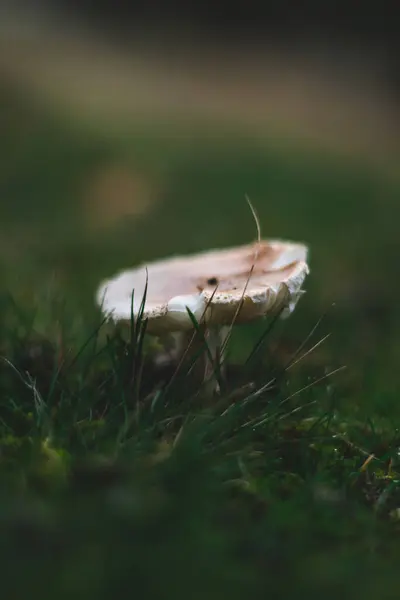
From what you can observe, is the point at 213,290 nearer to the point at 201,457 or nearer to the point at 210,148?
the point at 201,457

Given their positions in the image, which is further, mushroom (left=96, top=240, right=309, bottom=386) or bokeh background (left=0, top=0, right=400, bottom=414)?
bokeh background (left=0, top=0, right=400, bottom=414)

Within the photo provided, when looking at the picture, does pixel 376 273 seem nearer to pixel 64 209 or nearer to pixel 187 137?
pixel 64 209

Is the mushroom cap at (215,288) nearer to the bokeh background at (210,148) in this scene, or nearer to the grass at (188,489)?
the grass at (188,489)

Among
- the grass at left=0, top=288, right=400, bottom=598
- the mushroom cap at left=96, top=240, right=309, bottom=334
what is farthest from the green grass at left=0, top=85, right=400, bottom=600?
the mushroom cap at left=96, top=240, right=309, bottom=334

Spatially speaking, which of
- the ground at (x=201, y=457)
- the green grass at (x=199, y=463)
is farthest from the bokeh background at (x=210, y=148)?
the green grass at (x=199, y=463)

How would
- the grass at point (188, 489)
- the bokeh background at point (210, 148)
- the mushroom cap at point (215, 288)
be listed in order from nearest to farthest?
the grass at point (188, 489) → the mushroom cap at point (215, 288) → the bokeh background at point (210, 148)

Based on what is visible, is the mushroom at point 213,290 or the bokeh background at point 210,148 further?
the bokeh background at point 210,148

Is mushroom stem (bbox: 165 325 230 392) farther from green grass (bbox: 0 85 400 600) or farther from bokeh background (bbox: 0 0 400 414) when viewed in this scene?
bokeh background (bbox: 0 0 400 414)

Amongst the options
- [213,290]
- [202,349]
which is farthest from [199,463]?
[213,290]

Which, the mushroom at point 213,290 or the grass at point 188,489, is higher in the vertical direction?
the mushroom at point 213,290
